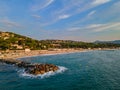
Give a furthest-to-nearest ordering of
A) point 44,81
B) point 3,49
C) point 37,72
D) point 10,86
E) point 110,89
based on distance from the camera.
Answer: point 3,49, point 37,72, point 44,81, point 10,86, point 110,89

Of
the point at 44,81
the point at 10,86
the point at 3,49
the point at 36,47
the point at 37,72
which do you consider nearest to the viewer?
the point at 10,86

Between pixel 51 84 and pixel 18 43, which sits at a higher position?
pixel 18 43

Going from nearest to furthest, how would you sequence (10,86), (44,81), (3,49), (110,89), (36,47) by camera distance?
1. (110,89)
2. (10,86)
3. (44,81)
4. (3,49)
5. (36,47)

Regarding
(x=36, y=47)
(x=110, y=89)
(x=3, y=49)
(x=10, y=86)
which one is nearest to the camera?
(x=110, y=89)

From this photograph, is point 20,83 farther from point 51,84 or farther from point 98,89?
point 98,89

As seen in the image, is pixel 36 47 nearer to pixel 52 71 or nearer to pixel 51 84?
pixel 52 71

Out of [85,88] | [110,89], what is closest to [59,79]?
[85,88]

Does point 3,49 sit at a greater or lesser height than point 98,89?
greater

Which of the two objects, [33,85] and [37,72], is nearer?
[33,85]

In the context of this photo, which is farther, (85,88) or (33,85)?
(33,85)

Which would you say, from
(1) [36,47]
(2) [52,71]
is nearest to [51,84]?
(2) [52,71]
